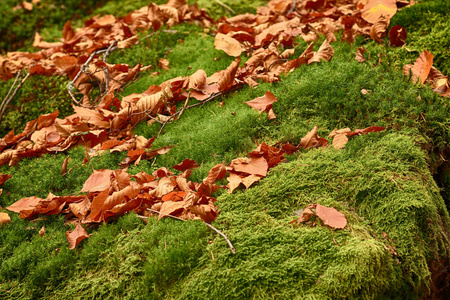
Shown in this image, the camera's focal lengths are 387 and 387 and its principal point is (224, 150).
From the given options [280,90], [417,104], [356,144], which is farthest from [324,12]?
[356,144]

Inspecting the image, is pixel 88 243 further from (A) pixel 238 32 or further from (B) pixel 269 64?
(A) pixel 238 32

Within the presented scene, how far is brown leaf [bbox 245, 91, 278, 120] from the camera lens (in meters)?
3.03

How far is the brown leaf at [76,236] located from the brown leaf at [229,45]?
2.20 meters

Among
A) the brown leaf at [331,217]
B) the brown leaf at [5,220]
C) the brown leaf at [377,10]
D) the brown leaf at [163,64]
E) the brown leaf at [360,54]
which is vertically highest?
the brown leaf at [377,10]

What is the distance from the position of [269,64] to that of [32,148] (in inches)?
85.2

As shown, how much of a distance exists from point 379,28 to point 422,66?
2.25 feet

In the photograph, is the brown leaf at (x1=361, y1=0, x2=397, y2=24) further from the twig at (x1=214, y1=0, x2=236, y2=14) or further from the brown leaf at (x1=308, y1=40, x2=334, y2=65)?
the twig at (x1=214, y1=0, x2=236, y2=14)

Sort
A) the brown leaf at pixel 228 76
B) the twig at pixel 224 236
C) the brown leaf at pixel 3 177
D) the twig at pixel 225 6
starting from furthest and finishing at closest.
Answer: the twig at pixel 225 6
the brown leaf at pixel 228 76
the brown leaf at pixel 3 177
the twig at pixel 224 236

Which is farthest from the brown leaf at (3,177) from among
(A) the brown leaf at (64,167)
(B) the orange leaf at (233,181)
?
(B) the orange leaf at (233,181)

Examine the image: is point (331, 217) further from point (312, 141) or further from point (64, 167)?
point (64, 167)

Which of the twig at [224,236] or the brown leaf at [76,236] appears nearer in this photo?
the twig at [224,236]

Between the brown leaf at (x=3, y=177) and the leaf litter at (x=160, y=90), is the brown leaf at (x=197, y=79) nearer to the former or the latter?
the leaf litter at (x=160, y=90)

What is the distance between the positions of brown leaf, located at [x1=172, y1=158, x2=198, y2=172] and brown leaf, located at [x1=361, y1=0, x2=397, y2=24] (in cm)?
224

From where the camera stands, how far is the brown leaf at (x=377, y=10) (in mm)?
3641
